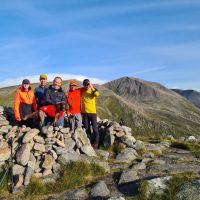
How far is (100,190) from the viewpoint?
44.5 feet

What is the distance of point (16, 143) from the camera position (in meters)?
17.0

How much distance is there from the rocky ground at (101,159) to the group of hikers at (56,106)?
0.90 metres

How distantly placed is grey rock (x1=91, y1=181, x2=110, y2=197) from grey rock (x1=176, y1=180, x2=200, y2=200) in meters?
2.50

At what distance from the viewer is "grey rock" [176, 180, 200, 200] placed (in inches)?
488

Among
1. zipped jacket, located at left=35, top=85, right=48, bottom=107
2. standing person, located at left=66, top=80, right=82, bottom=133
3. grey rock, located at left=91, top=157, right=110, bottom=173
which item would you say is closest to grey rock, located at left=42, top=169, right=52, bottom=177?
grey rock, located at left=91, top=157, right=110, bottom=173

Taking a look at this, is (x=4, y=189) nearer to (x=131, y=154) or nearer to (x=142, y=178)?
(x=142, y=178)

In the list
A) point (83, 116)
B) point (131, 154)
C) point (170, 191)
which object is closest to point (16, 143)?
point (83, 116)

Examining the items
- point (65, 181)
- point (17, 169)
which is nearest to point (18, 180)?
point (17, 169)

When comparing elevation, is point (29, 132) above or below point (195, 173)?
above

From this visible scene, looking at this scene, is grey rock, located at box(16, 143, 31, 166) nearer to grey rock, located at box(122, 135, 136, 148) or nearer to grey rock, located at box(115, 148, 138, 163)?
grey rock, located at box(115, 148, 138, 163)

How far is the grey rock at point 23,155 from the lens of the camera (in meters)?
15.7

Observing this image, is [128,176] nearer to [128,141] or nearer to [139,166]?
[139,166]

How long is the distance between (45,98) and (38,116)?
949 mm

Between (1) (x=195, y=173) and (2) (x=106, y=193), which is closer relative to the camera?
(2) (x=106, y=193)
